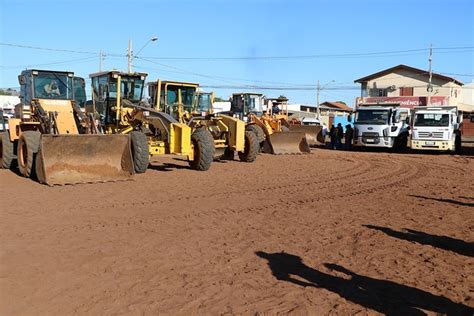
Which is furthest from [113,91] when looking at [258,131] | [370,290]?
[370,290]

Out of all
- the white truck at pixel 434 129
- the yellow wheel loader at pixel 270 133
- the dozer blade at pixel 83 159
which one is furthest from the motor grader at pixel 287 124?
the dozer blade at pixel 83 159

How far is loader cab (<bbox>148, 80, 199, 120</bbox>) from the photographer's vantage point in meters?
15.0

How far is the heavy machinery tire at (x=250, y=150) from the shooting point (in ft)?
55.9

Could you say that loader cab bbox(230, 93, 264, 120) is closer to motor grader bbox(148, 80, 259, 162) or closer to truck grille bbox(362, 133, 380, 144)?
truck grille bbox(362, 133, 380, 144)

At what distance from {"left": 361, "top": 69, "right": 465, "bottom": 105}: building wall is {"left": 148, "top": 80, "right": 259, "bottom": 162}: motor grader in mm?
44883

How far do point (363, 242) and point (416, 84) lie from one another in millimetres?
54618

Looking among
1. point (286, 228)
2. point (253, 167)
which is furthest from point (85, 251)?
point (253, 167)

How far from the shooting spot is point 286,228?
23.9 feet

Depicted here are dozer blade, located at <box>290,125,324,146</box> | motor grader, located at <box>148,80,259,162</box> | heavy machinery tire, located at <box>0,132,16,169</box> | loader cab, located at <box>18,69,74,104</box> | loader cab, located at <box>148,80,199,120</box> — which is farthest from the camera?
dozer blade, located at <box>290,125,324,146</box>

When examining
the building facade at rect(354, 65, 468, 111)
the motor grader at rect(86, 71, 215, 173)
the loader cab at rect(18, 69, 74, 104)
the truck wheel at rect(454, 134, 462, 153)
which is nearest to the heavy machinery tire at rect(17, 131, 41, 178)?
the loader cab at rect(18, 69, 74, 104)

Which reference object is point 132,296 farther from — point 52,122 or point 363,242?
point 52,122

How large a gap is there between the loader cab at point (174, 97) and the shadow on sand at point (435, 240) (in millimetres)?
9319

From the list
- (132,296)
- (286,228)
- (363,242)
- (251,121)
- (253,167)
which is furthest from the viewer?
(251,121)

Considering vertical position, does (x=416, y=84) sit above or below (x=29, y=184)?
above
